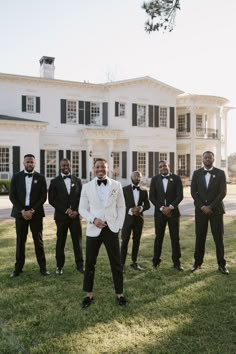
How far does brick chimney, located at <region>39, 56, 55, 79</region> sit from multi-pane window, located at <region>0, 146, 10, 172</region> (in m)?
7.45

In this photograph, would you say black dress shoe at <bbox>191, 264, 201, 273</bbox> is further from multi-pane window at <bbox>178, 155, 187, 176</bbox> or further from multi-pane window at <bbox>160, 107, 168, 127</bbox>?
multi-pane window at <bbox>178, 155, 187, 176</bbox>

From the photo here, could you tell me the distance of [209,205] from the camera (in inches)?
284

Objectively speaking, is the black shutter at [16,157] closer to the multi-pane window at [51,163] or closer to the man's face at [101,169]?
the multi-pane window at [51,163]

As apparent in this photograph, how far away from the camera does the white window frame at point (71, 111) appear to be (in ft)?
98.3

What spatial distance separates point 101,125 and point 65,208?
2438cm

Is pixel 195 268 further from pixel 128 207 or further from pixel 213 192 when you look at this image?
pixel 128 207

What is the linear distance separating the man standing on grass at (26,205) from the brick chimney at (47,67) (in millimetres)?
25426

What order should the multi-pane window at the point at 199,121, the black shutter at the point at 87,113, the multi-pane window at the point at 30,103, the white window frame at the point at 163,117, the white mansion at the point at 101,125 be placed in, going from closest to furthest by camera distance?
the white mansion at the point at 101,125 < the multi-pane window at the point at 30,103 < the black shutter at the point at 87,113 < the white window frame at the point at 163,117 < the multi-pane window at the point at 199,121

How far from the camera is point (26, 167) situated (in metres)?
7.00

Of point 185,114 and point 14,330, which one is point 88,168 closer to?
point 185,114

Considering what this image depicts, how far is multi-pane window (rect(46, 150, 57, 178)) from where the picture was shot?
96.0 feet

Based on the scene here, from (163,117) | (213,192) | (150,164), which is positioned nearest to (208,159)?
(213,192)

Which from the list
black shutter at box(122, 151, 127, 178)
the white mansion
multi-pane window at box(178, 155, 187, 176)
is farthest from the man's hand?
multi-pane window at box(178, 155, 187, 176)

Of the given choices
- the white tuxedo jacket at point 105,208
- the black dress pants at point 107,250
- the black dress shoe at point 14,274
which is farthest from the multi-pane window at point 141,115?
the black dress pants at point 107,250
